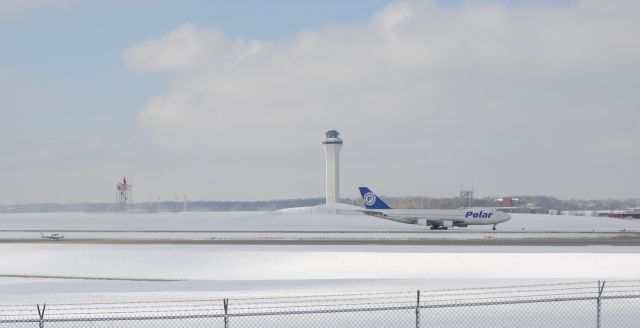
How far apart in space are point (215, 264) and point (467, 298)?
20485mm

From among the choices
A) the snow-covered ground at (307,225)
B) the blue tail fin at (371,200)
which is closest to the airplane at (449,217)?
the snow-covered ground at (307,225)

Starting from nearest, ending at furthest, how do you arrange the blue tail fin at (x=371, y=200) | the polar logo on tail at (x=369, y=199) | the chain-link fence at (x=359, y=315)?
1. the chain-link fence at (x=359, y=315)
2. the blue tail fin at (x=371, y=200)
3. the polar logo on tail at (x=369, y=199)

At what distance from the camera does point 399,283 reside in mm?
31328

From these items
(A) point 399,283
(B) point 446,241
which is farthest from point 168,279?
(B) point 446,241

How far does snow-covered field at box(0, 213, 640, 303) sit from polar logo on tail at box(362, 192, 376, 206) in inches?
1526

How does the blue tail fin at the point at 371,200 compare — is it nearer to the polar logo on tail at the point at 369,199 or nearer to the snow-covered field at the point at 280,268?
the polar logo on tail at the point at 369,199

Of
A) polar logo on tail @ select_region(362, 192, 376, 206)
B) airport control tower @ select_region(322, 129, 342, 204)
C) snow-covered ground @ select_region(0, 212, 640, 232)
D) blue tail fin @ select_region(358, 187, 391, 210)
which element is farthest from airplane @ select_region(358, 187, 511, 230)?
airport control tower @ select_region(322, 129, 342, 204)

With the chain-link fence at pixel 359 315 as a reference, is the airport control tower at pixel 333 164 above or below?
above

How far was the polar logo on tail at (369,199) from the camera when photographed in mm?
90188

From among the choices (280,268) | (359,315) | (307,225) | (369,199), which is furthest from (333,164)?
(359,315)

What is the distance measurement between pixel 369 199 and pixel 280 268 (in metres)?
51.5

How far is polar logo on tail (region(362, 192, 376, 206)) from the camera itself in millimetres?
90188

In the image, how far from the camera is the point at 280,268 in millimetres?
40125

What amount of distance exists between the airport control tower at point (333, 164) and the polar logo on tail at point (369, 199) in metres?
62.1
